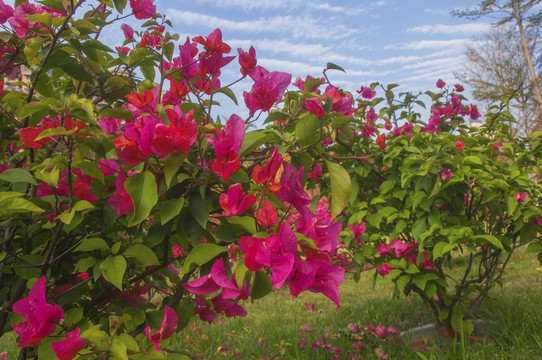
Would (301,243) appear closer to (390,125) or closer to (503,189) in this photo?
(503,189)

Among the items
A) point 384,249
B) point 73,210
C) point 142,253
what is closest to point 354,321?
point 384,249

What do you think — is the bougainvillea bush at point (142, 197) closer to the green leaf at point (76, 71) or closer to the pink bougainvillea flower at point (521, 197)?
the green leaf at point (76, 71)

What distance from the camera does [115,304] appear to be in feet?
3.35

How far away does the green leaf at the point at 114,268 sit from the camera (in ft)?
2.41

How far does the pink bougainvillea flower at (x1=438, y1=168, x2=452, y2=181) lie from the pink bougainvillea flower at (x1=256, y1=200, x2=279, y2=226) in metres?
1.57

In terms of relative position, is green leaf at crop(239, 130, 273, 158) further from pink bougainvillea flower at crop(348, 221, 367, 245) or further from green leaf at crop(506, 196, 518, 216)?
green leaf at crop(506, 196, 518, 216)

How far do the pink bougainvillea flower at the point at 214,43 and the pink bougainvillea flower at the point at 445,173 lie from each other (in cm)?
144

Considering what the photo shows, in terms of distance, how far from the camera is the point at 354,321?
2869mm

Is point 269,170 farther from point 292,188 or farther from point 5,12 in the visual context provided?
point 5,12

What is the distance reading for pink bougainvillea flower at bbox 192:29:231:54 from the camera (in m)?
0.91

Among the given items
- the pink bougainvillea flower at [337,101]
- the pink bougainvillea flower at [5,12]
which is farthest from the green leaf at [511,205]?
the pink bougainvillea flower at [5,12]

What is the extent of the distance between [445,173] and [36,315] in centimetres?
183

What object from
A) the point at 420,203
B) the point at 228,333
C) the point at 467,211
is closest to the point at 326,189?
the point at 420,203

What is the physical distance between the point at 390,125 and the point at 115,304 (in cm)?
217
